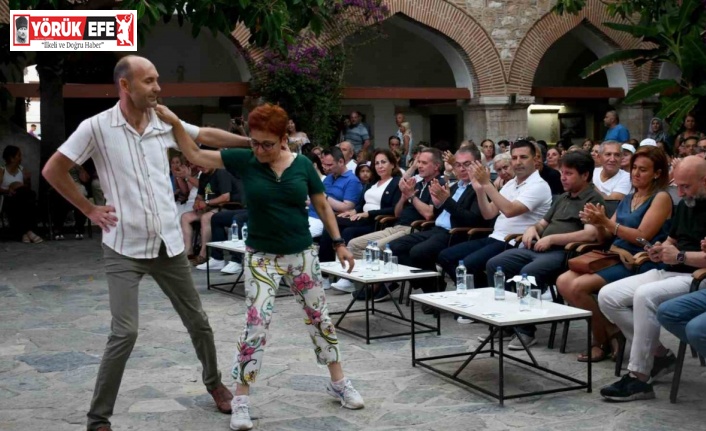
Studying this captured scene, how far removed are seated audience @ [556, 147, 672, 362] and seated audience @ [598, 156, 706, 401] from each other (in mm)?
344

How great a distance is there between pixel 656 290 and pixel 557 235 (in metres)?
1.56

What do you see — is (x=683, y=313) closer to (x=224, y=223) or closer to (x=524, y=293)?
(x=524, y=293)

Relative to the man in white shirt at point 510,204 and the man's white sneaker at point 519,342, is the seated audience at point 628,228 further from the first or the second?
the man in white shirt at point 510,204

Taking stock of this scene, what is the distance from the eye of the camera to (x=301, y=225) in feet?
16.8

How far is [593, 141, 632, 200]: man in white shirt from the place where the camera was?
8.59 metres

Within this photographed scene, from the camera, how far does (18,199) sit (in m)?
13.9

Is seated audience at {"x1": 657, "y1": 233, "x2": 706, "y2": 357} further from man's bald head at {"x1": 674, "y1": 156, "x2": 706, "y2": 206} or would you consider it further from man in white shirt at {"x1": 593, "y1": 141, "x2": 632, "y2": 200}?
man in white shirt at {"x1": 593, "y1": 141, "x2": 632, "y2": 200}

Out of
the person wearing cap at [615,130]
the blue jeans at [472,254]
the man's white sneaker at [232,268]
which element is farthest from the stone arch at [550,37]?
the blue jeans at [472,254]

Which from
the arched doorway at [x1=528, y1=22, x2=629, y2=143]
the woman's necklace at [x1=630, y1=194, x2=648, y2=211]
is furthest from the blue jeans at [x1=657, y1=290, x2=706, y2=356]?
the arched doorway at [x1=528, y1=22, x2=629, y2=143]

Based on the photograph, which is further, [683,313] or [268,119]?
[683,313]

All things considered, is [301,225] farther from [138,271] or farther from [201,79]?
[201,79]

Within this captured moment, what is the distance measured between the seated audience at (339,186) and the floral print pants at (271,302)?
4.80 meters

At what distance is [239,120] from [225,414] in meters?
11.2

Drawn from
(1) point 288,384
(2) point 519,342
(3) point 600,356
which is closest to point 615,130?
(2) point 519,342
